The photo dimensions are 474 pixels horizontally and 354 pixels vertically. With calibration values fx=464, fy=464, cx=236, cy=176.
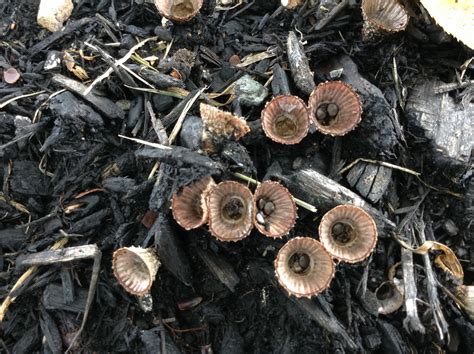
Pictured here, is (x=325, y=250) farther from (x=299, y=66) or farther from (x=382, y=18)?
(x=382, y=18)

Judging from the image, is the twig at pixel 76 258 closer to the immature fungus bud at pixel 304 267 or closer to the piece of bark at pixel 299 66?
the immature fungus bud at pixel 304 267

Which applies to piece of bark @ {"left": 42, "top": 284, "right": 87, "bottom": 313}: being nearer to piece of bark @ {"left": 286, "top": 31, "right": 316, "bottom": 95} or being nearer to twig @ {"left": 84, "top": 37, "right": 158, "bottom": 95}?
twig @ {"left": 84, "top": 37, "right": 158, "bottom": 95}

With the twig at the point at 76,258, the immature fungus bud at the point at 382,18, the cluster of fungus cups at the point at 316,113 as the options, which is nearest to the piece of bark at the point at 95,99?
the twig at the point at 76,258

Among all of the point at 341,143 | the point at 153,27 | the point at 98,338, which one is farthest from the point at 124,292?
the point at 153,27

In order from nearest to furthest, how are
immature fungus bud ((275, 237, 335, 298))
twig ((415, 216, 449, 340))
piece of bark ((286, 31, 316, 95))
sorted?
immature fungus bud ((275, 237, 335, 298)), twig ((415, 216, 449, 340)), piece of bark ((286, 31, 316, 95))

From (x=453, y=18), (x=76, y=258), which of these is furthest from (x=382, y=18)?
(x=76, y=258)

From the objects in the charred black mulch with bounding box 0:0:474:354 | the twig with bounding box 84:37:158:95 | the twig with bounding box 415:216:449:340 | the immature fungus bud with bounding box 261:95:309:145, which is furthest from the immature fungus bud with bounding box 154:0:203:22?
the twig with bounding box 415:216:449:340
